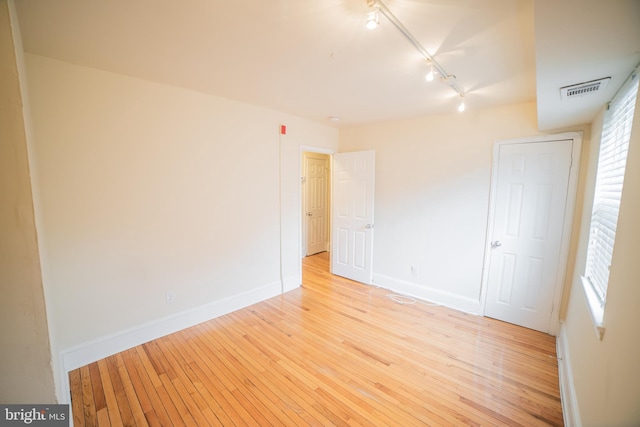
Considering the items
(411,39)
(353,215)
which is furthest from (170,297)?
(411,39)

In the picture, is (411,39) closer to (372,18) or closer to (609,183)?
(372,18)

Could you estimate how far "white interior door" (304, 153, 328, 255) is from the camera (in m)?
5.40

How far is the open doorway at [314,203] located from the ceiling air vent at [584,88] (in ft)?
13.1

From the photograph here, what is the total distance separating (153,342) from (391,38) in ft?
10.7

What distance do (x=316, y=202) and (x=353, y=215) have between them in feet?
5.44

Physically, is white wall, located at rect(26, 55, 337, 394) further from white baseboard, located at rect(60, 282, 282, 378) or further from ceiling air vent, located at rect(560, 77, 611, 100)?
ceiling air vent, located at rect(560, 77, 611, 100)

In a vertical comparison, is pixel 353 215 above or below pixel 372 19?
below

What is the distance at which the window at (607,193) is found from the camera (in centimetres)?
147

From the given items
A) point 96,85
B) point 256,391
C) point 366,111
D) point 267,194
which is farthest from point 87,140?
point 366,111

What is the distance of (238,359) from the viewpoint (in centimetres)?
224

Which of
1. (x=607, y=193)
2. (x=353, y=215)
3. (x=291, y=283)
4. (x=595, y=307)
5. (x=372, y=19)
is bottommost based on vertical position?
(x=291, y=283)

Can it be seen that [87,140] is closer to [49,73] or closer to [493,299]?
[49,73]

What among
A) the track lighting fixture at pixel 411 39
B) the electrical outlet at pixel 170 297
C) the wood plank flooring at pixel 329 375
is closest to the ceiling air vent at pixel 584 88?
the track lighting fixture at pixel 411 39

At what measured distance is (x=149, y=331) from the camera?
247 centimetres
